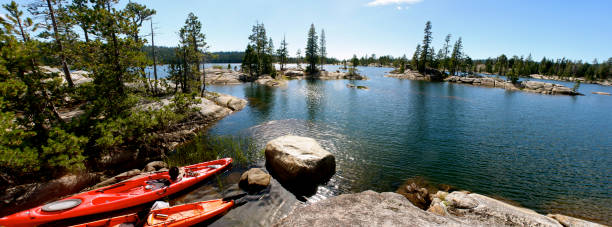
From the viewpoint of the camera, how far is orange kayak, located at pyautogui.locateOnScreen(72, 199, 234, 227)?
9320 millimetres

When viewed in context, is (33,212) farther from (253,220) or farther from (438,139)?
(438,139)

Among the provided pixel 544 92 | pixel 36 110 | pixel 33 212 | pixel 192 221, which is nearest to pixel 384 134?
pixel 192 221

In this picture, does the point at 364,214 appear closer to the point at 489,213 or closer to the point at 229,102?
the point at 489,213

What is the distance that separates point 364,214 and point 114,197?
40.2ft

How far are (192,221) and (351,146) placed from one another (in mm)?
13955

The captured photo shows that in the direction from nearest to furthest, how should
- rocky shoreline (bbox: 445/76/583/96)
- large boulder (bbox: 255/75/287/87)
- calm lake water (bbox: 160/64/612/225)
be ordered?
calm lake water (bbox: 160/64/612/225) → rocky shoreline (bbox: 445/76/583/96) → large boulder (bbox: 255/75/287/87)

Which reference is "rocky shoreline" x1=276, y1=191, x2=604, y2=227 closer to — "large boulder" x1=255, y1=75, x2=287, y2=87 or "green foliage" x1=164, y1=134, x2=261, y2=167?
"green foliage" x1=164, y1=134, x2=261, y2=167

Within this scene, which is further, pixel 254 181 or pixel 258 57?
pixel 258 57

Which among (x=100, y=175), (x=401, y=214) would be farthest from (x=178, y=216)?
(x=401, y=214)

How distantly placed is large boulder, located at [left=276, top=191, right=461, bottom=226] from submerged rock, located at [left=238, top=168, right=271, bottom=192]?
5.54 m

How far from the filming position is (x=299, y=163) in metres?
13.9

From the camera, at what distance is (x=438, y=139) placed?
2250 centimetres

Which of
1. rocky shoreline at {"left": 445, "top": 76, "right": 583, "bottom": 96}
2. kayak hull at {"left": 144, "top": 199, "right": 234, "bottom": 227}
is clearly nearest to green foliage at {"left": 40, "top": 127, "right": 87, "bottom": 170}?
kayak hull at {"left": 144, "top": 199, "right": 234, "bottom": 227}

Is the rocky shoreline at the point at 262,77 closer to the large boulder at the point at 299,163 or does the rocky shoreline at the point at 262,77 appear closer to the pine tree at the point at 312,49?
the pine tree at the point at 312,49
